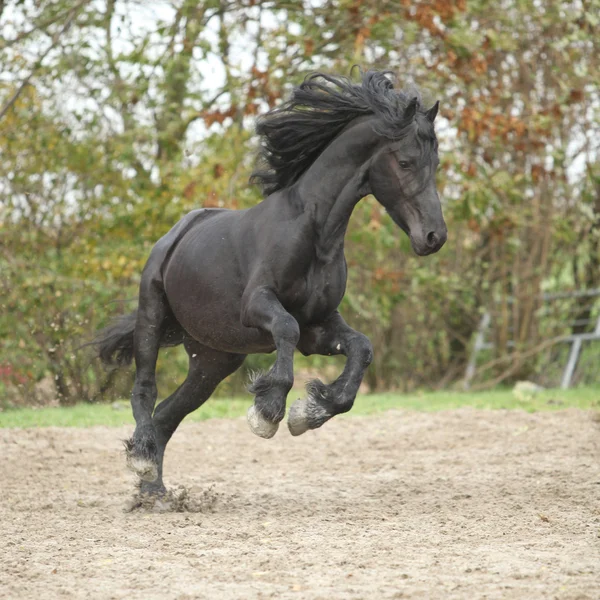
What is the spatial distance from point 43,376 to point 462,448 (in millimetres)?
5261

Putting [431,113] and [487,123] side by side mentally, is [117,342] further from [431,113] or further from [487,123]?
[487,123]

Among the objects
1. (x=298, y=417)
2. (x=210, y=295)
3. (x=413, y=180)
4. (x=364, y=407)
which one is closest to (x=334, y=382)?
(x=298, y=417)

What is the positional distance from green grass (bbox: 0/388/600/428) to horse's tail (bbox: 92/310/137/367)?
115 inches

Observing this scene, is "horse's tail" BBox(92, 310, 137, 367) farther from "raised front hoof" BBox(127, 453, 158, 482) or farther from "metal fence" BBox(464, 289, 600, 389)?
"metal fence" BBox(464, 289, 600, 389)

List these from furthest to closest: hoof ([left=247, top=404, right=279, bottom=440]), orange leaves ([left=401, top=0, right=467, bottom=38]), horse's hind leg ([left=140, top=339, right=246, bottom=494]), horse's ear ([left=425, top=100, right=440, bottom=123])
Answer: orange leaves ([left=401, top=0, right=467, bottom=38]) → horse's hind leg ([left=140, top=339, right=246, bottom=494]) → horse's ear ([left=425, top=100, right=440, bottom=123]) → hoof ([left=247, top=404, right=279, bottom=440])

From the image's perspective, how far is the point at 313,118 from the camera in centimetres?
532

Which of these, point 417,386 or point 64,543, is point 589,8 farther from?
point 64,543

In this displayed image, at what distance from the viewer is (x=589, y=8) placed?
1074cm

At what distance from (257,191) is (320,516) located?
248 inches

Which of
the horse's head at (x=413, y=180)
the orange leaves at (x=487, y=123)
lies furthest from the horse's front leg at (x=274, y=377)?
the orange leaves at (x=487, y=123)

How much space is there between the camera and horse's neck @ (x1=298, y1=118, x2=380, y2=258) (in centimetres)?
508

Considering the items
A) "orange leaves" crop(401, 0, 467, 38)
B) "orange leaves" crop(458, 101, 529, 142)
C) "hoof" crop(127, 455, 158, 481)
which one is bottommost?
"hoof" crop(127, 455, 158, 481)

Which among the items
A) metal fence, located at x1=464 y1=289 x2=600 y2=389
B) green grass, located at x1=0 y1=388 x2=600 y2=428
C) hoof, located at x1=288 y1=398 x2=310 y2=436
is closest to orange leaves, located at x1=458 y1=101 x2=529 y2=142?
green grass, located at x1=0 y1=388 x2=600 y2=428

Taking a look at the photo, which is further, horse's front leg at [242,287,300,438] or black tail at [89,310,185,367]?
black tail at [89,310,185,367]
